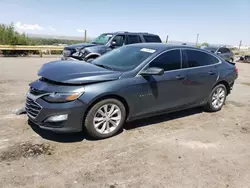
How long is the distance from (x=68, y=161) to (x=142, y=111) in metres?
1.69

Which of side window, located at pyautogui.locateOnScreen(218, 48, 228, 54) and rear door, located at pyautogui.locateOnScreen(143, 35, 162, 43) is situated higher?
rear door, located at pyautogui.locateOnScreen(143, 35, 162, 43)

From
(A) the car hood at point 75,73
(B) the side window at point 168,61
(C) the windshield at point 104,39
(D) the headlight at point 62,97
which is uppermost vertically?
(C) the windshield at point 104,39

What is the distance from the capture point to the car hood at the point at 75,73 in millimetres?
3818

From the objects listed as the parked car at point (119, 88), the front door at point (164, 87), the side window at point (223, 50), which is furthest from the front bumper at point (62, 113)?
the side window at point (223, 50)

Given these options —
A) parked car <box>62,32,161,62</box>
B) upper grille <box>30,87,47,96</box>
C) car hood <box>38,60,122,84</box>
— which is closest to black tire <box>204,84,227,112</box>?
car hood <box>38,60,122,84</box>

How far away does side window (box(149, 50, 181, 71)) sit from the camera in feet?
15.2

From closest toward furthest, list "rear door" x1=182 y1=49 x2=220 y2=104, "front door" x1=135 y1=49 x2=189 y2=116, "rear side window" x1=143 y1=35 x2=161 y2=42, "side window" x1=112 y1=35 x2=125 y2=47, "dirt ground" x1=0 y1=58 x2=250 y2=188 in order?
"dirt ground" x1=0 y1=58 x2=250 y2=188, "front door" x1=135 y1=49 x2=189 y2=116, "rear door" x1=182 y1=49 x2=220 y2=104, "side window" x1=112 y1=35 x2=125 y2=47, "rear side window" x1=143 y1=35 x2=161 y2=42

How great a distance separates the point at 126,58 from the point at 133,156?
79.2 inches

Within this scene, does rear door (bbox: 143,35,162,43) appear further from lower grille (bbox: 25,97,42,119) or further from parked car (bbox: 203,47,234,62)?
parked car (bbox: 203,47,234,62)

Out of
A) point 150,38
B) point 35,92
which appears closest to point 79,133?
point 35,92

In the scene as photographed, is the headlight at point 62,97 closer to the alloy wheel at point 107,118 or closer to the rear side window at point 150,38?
the alloy wheel at point 107,118

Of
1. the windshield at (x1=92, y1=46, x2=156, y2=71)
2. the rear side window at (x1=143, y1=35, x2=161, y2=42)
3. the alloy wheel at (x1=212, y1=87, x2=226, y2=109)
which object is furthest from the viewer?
the rear side window at (x1=143, y1=35, x2=161, y2=42)

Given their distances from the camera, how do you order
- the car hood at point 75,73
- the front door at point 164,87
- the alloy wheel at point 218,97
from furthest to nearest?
the alloy wheel at point 218,97, the front door at point 164,87, the car hood at point 75,73

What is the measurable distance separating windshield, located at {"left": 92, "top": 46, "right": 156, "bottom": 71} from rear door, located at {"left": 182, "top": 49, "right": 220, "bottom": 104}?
96 centimetres
